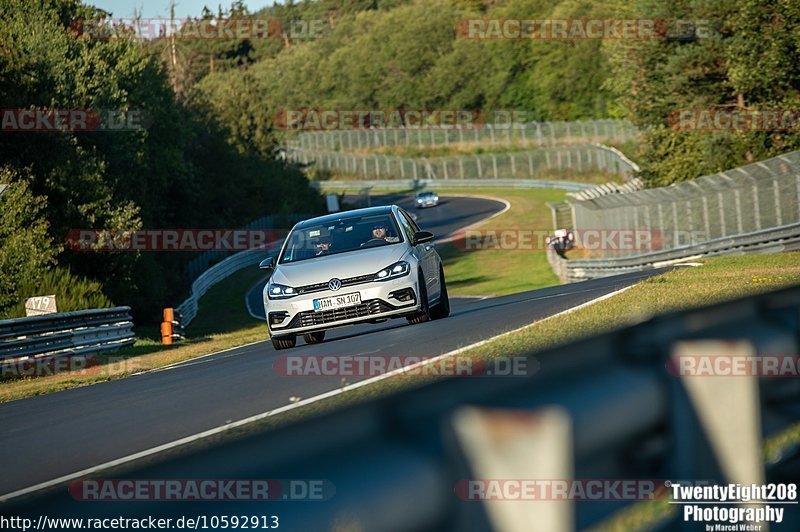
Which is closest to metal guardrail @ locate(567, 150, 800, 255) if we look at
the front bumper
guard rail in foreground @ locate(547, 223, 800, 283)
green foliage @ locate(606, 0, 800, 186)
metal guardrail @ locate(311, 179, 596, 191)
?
guard rail in foreground @ locate(547, 223, 800, 283)

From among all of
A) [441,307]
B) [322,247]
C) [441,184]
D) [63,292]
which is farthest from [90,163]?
[441,184]

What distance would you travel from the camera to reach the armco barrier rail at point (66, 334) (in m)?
22.9

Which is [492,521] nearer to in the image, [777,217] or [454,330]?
[454,330]

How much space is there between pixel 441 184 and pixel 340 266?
320 feet

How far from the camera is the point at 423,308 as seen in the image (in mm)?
15742

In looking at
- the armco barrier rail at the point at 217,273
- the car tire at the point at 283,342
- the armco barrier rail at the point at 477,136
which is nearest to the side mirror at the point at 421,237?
the car tire at the point at 283,342

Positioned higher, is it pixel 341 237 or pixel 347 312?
pixel 341 237

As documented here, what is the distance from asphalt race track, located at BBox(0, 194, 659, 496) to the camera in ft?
29.1

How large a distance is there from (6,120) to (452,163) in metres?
76.4

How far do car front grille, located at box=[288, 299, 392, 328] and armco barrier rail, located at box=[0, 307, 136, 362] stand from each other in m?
9.72

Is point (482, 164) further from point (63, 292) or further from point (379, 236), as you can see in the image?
point (379, 236)

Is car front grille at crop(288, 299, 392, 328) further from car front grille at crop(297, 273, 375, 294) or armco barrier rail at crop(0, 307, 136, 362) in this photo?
armco barrier rail at crop(0, 307, 136, 362)

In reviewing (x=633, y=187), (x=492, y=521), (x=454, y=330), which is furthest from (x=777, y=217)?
(x=633, y=187)

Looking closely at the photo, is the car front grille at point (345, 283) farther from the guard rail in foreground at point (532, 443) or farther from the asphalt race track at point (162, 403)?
the guard rail in foreground at point (532, 443)
